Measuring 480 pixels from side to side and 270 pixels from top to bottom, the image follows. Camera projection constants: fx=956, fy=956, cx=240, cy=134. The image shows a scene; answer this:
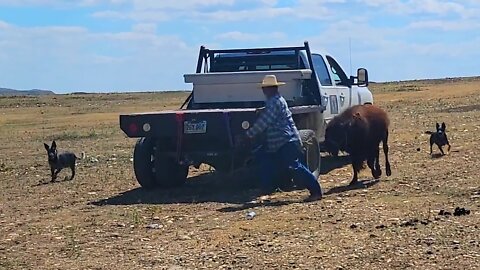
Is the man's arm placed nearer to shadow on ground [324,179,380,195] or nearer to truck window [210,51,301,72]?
shadow on ground [324,179,380,195]

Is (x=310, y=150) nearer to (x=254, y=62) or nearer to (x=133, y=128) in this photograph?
(x=254, y=62)

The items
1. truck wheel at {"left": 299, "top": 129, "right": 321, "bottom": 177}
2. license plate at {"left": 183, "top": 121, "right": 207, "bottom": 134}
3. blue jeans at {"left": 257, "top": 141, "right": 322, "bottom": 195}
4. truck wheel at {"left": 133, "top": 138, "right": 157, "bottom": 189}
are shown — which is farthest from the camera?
truck wheel at {"left": 133, "top": 138, "right": 157, "bottom": 189}

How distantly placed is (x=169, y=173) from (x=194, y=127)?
137 centimetres

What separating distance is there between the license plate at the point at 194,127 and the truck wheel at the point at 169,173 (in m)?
0.86

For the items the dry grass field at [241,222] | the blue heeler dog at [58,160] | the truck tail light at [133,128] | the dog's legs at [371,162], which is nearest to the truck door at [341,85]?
the dry grass field at [241,222]

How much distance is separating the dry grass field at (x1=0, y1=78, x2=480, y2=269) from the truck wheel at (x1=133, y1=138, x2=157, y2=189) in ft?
0.76

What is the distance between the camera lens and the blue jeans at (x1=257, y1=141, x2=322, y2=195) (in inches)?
485

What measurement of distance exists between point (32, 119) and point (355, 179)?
3297cm

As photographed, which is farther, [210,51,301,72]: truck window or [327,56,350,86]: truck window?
[327,56,350,86]: truck window

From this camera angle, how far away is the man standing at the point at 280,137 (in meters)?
12.4

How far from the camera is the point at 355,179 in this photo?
13.8 meters

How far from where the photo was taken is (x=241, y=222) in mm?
10812

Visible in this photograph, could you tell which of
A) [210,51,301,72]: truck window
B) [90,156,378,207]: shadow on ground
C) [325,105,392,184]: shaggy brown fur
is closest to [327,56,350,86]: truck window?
[210,51,301,72]: truck window

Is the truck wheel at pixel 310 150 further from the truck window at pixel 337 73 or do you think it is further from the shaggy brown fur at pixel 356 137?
the truck window at pixel 337 73
